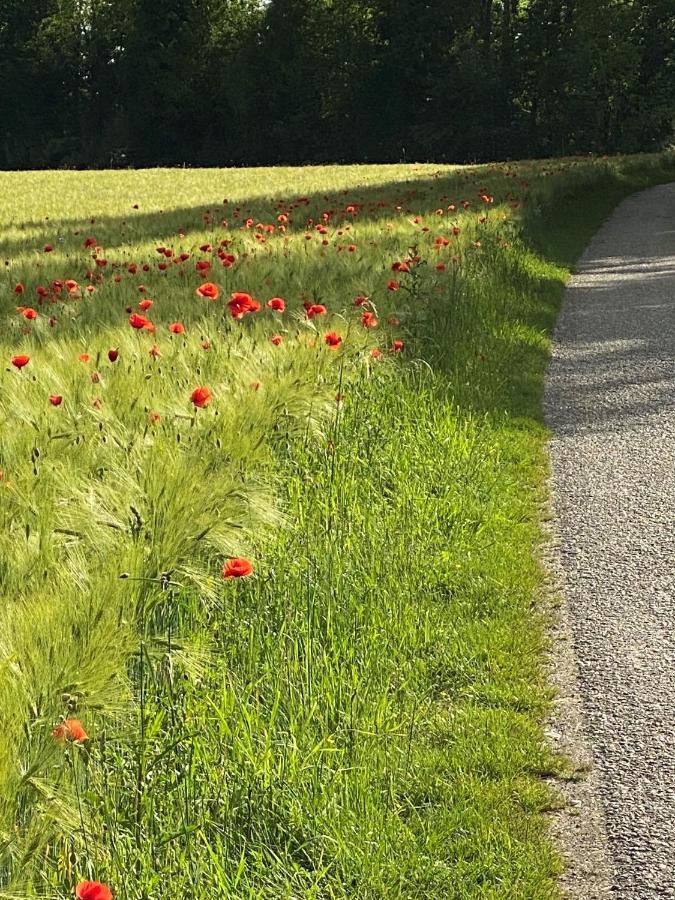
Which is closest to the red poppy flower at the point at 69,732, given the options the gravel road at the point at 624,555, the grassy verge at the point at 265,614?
the grassy verge at the point at 265,614

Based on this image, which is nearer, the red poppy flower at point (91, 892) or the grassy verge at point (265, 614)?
the red poppy flower at point (91, 892)

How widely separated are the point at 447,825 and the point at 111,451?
1.48 m

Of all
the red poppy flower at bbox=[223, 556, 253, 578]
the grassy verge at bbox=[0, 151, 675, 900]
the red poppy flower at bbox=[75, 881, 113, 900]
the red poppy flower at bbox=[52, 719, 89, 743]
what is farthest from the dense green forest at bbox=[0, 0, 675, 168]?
the red poppy flower at bbox=[75, 881, 113, 900]

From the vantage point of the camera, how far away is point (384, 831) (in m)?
2.60

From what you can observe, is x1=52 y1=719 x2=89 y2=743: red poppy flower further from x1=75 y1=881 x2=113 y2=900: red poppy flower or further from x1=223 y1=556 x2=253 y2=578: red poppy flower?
x1=223 y1=556 x2=253 y2=578: red poppy flower

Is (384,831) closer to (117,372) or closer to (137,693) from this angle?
(137,693)

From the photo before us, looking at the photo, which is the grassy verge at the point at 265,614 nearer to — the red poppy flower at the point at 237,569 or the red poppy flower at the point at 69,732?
the red poppy flower at the point at 69,732

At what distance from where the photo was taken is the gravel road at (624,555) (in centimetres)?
291

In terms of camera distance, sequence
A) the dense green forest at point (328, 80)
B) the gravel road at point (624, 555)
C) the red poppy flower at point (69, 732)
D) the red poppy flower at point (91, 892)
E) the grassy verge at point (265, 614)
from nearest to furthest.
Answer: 1. the red poppy flower at point (91, 892)
2. the red poppy flower at point (69, 732)
3. the grassy verge at point (265, 614)
4. the gravel road at point (624, 555)
5. the dense green forest at point (328, 80)

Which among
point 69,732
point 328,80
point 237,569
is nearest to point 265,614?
point 237,569

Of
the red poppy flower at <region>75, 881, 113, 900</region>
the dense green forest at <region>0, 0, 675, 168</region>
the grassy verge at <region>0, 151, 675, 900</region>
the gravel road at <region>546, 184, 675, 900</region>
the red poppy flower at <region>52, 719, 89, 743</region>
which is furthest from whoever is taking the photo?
the dense green forest at <region>0, 0, 675, 168</region>

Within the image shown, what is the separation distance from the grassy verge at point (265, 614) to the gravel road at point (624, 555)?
20cm

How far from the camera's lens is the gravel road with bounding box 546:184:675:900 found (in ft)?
9.55

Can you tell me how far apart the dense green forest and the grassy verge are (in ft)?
164
